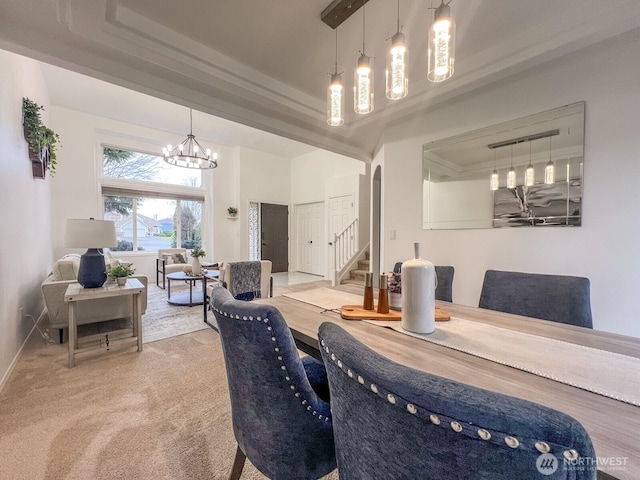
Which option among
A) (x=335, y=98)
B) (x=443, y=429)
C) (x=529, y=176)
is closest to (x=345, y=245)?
(x=529, y=176)

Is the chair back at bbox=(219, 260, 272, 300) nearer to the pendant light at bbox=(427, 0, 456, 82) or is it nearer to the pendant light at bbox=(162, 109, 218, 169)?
the pendant light at bbox=(162, 109, 218, 169)

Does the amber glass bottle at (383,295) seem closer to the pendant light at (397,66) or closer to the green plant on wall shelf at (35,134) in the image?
the pendant light at (397,66)

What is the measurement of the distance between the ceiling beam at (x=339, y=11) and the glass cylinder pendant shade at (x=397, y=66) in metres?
0.51

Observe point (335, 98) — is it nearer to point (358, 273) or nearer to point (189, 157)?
point (189, 157)

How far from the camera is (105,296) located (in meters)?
2.45

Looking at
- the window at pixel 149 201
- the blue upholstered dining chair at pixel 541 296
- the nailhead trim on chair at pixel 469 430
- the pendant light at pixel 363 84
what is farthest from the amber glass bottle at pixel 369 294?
the window at pixel 149 201

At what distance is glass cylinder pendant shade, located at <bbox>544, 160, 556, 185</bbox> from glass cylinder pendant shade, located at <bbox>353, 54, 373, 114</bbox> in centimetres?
163

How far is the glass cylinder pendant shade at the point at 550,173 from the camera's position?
219 cm

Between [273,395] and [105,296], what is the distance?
2.36m

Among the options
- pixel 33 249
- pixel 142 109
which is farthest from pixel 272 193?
pixel 33 249

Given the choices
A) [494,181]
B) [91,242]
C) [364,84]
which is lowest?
[91,242]

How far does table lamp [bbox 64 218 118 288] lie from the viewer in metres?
2.37

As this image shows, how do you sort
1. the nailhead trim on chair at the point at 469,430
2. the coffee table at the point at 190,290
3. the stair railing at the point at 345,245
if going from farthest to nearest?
the stair railing at the point at 345,245
the coffee table at the point at 190,290
the nailhead trim on chair at the point at 469,430

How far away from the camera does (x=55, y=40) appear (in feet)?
6.20
